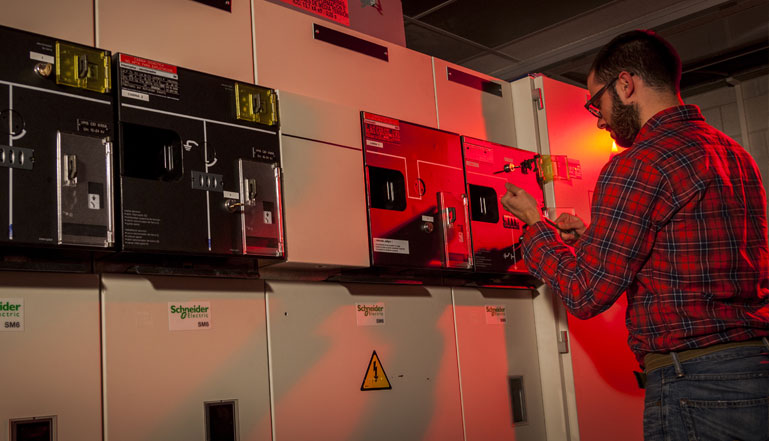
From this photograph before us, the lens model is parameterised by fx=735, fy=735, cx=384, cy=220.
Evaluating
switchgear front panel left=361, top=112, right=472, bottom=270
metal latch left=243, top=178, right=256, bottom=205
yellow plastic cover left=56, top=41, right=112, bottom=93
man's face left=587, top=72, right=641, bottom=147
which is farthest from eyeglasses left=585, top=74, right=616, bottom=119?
yellow plastic cover left=56, top=41, right=112, bottom=93

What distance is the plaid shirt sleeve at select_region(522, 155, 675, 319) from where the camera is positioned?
182 cm

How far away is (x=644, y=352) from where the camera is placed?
6.27ft

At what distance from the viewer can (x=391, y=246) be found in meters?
2.54

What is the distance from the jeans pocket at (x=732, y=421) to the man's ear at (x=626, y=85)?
872 mm

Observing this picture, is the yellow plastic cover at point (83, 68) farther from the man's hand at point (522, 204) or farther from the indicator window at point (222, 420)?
the man's hand at point (522, 204)

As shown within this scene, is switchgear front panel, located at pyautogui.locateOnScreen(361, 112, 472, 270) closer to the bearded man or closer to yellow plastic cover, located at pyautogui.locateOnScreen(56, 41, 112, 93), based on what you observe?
the bearded man

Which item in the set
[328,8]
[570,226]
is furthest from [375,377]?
[328,8]

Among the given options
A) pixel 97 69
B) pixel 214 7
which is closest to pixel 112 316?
pixel 97 69

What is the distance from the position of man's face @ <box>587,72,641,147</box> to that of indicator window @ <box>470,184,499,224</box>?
821mm

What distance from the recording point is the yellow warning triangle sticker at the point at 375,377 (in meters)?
2.54

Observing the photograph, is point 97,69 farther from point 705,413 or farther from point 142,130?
point 705,413

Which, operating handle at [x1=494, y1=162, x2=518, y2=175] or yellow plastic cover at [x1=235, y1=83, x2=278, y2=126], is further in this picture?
operating handle at [x1=494, y1=162, x2=518, y2=175]

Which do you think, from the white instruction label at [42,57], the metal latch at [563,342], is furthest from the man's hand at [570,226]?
the white instruction label at [42,57]

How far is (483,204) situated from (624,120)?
95cm
